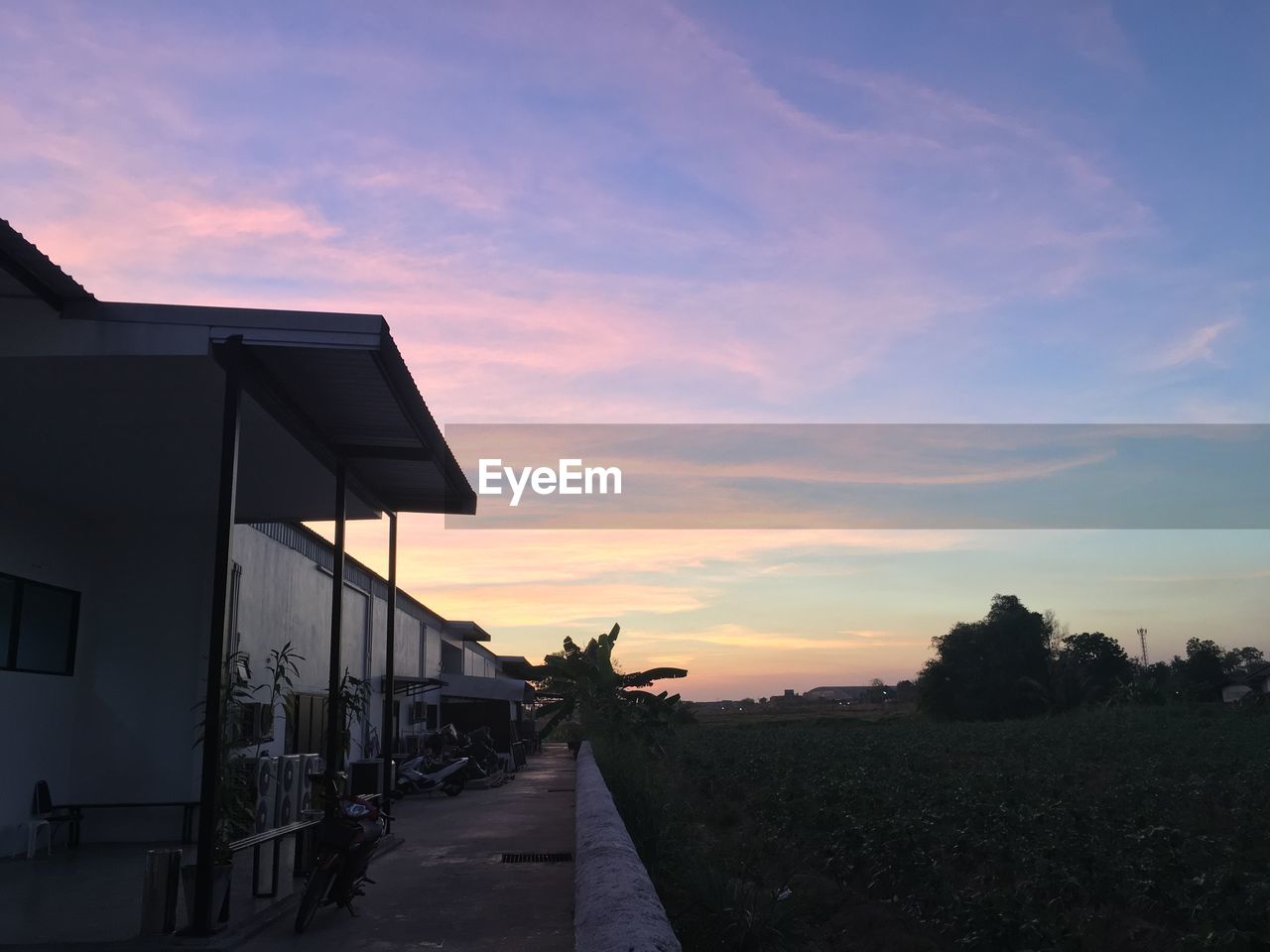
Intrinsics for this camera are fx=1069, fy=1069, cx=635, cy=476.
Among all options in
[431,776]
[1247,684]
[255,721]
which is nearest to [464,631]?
[431,776]

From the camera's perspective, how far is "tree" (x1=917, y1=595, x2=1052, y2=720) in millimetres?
61969

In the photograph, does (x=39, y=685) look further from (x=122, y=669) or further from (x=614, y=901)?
(x=614, y=901)

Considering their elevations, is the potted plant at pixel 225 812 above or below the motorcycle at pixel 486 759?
above

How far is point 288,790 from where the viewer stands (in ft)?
30.4

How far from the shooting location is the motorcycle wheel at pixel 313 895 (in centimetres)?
768

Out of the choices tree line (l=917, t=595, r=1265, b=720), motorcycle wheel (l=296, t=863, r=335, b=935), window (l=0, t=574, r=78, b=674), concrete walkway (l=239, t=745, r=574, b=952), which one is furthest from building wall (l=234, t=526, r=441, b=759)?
tree line (l=917, t=595, r=1265, b=720)

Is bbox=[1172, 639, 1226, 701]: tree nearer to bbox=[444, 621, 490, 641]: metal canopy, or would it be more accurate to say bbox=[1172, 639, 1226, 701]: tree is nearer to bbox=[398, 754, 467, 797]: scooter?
bbox=[444, 621, 490, 641]: metal canopy

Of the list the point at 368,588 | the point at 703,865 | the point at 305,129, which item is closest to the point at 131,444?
the point at 305,129

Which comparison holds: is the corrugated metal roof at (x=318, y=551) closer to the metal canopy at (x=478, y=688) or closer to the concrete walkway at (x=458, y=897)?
the metal canopy at (x=478, y=688)

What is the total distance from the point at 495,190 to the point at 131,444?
4.67 meters

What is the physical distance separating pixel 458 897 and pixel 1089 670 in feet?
230

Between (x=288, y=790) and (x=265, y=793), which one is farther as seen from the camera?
(x=288, y=790)

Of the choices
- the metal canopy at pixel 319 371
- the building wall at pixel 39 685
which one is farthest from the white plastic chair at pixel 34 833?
the metal canopy at pixel 319 371

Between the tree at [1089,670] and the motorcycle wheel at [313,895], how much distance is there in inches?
2351
